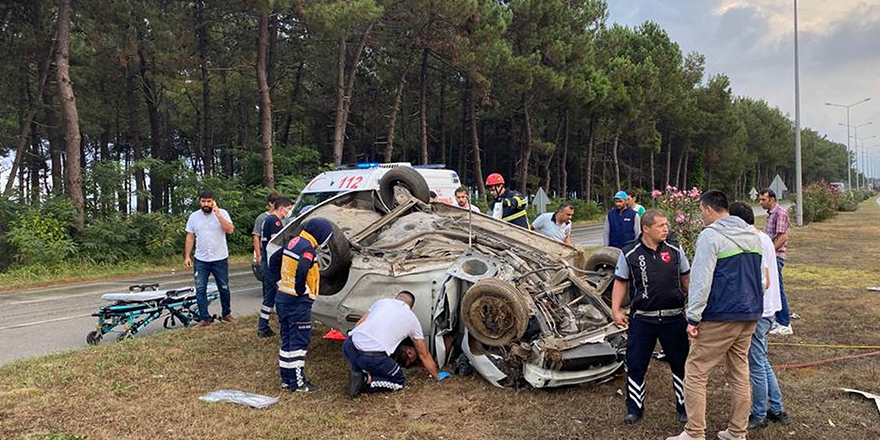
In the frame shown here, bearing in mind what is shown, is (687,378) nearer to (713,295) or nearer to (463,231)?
(713,295)

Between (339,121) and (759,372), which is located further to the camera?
(339,121)

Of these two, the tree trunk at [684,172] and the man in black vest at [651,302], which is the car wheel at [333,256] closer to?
the man in black vest at [651,302]

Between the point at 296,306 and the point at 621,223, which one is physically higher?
the point at 621,223

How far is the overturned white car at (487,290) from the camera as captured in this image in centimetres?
482

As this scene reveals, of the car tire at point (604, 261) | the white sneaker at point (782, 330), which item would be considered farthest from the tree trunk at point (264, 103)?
the white sneaker at point (782, 330)

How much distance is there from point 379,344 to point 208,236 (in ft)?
11.4

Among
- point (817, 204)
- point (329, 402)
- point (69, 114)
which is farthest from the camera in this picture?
point (817, 204)

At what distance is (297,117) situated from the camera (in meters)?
30.0

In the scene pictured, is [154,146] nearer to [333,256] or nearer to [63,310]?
[63,310]

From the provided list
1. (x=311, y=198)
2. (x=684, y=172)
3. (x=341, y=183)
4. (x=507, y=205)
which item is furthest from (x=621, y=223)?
(x=684, y=172)

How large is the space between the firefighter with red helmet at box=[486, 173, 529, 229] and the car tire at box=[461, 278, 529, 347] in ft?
10.1

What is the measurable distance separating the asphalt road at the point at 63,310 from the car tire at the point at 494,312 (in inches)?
182

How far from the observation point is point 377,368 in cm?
491

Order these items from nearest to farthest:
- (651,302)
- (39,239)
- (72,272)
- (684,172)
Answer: (651,302), (72,272), (39,239), (684,172)
